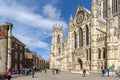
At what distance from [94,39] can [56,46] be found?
4735 cm

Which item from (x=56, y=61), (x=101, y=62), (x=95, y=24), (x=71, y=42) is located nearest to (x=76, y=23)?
(x=71, y=42)

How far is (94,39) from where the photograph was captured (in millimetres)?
62906

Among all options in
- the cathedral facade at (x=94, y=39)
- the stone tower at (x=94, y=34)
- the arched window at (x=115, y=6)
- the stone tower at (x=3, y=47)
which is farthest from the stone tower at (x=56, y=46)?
the stone tower at (x=3, y=47)

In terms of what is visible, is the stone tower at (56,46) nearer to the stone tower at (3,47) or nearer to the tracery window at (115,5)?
the tracery window at (115,5)

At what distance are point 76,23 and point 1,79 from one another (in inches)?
2411

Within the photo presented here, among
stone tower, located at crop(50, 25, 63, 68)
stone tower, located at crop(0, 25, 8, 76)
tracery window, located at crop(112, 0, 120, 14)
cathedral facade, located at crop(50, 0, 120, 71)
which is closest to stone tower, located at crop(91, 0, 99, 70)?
cathedral facade, located at crop(50, 0, 120, 71)

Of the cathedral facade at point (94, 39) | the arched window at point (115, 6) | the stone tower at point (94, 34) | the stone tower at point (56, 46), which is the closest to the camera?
the cathedral facade at point (94, 39)

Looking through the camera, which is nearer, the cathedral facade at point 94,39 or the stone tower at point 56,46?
the cathedral facade at point 94,39

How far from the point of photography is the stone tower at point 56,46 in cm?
10236

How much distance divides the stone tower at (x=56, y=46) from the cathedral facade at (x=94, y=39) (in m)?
20.5

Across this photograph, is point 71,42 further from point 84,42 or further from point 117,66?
point 117,66

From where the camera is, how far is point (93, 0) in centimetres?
6675

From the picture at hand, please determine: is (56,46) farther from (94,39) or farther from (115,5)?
(94,39)

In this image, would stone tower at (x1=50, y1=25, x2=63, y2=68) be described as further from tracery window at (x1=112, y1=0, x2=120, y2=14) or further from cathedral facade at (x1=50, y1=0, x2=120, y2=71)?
tracery window at (x1=112, y1=0, x2=120, y2=14)
